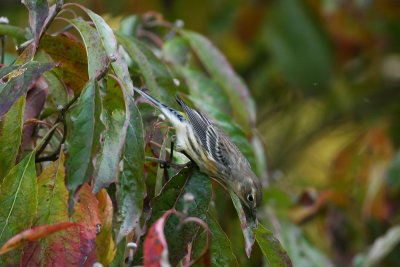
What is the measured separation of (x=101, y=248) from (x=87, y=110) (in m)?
0.41

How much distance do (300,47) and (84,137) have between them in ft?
14.9

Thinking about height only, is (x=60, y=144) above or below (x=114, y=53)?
below

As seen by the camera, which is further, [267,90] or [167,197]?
[267,90]

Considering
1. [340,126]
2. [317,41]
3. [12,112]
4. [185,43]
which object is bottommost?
A: [340,126]

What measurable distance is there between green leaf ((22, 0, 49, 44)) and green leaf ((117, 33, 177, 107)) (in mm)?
406

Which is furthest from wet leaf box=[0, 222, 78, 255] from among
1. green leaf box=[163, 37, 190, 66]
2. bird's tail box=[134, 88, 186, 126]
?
green leaf box=[163, 37, 190, 66]

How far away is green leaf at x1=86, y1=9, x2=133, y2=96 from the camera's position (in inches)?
82.4

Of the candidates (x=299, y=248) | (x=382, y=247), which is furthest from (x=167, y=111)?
(x=382, y=247)

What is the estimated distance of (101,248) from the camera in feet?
6.35

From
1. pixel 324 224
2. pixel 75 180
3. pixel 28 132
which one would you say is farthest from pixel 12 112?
pixel 324 224

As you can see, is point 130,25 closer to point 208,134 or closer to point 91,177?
point 208,134

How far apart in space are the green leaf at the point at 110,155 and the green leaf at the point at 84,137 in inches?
2.4

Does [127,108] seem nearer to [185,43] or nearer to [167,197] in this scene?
[167,197]

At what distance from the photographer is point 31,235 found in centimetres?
176
